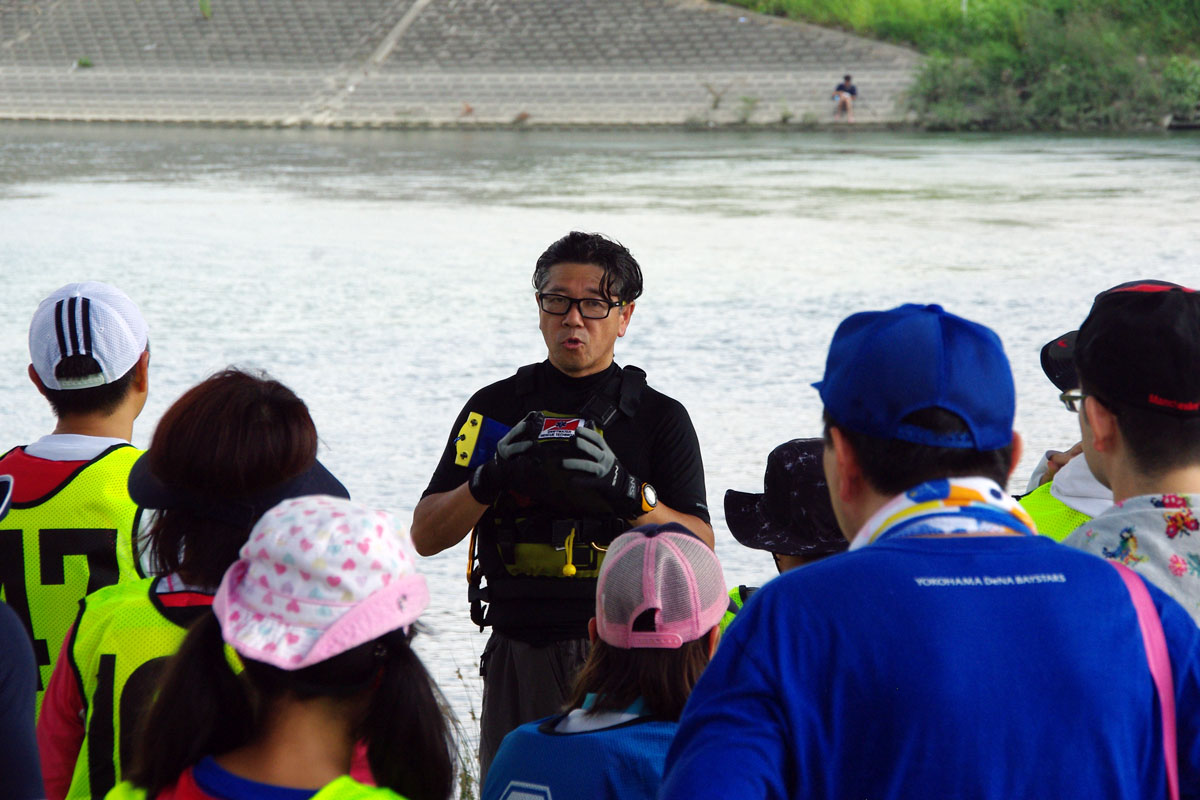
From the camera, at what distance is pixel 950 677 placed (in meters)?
1.42

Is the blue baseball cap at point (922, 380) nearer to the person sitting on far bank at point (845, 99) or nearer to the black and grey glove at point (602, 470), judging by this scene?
the black and grey glove at point (602, 470)

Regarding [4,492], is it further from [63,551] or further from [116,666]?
[63,551]

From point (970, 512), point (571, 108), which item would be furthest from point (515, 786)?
point (571, 108)

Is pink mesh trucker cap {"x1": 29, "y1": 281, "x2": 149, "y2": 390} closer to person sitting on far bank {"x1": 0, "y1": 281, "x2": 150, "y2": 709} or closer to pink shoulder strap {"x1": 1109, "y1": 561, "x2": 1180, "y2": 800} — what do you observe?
person sitting on far bank {"x1": 0, "y1": 281, "x2": 150, "y2": 709}

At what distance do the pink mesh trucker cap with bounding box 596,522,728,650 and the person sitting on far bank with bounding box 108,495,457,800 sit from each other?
0.46m

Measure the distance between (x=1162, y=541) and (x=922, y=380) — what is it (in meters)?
0.63

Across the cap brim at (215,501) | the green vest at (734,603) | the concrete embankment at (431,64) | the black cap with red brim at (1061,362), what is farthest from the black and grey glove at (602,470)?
the concrete embankment at (431,64)

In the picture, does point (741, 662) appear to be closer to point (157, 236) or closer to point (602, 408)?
point (602, 408)

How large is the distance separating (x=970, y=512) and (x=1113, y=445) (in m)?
0.61

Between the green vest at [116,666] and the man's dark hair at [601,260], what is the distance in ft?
5.51

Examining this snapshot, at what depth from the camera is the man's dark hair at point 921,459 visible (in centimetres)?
154

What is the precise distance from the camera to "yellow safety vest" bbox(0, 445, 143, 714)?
2512 millimetres

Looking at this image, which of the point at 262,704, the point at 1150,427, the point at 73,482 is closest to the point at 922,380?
the point at 1150,427

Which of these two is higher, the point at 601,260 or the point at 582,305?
the point at 601,260
